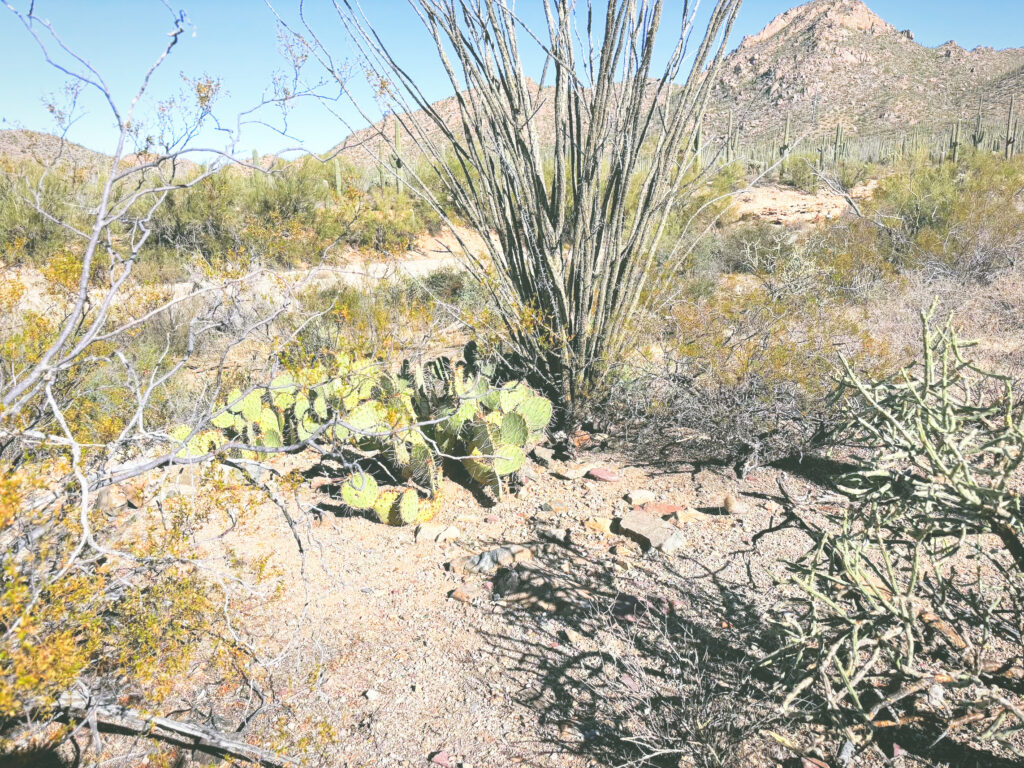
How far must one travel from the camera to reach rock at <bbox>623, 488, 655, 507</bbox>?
4262 mm

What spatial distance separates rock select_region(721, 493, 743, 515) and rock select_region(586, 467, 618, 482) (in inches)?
29.7

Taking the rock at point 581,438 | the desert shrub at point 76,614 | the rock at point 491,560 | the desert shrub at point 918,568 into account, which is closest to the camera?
A: the desert shrub at point 918,568

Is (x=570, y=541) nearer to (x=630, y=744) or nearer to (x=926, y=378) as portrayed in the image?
(x=630, y=744)

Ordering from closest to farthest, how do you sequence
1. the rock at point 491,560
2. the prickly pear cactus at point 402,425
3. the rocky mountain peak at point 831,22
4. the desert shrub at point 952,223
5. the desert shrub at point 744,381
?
the rock at point 491,560
the prickly pear cactus at point 402,425
the desert shrub at point 744,381
the desert shrub at point 952,223
the rocky mountain peak at point 831,22

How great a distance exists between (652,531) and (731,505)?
25.0 inches

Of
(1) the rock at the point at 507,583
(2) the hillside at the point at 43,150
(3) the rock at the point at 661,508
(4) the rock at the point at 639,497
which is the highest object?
(2) the hillside at the point at 43,150

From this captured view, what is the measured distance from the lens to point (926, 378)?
170 centimetres

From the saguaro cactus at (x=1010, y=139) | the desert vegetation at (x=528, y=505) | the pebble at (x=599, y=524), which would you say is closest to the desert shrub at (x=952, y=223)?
the desert vegetation at (x=528, y=505)

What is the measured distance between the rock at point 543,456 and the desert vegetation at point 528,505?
0.10 feet

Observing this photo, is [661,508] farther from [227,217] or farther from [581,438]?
[227,217]

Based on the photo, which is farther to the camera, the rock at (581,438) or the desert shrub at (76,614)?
the rock at (581,438)

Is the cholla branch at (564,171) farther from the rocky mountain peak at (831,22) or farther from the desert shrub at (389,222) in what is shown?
the rocky mountain peak at (831,22)

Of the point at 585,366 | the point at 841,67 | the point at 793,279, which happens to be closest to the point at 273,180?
the point at 793,279

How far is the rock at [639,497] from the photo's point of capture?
426 cm
